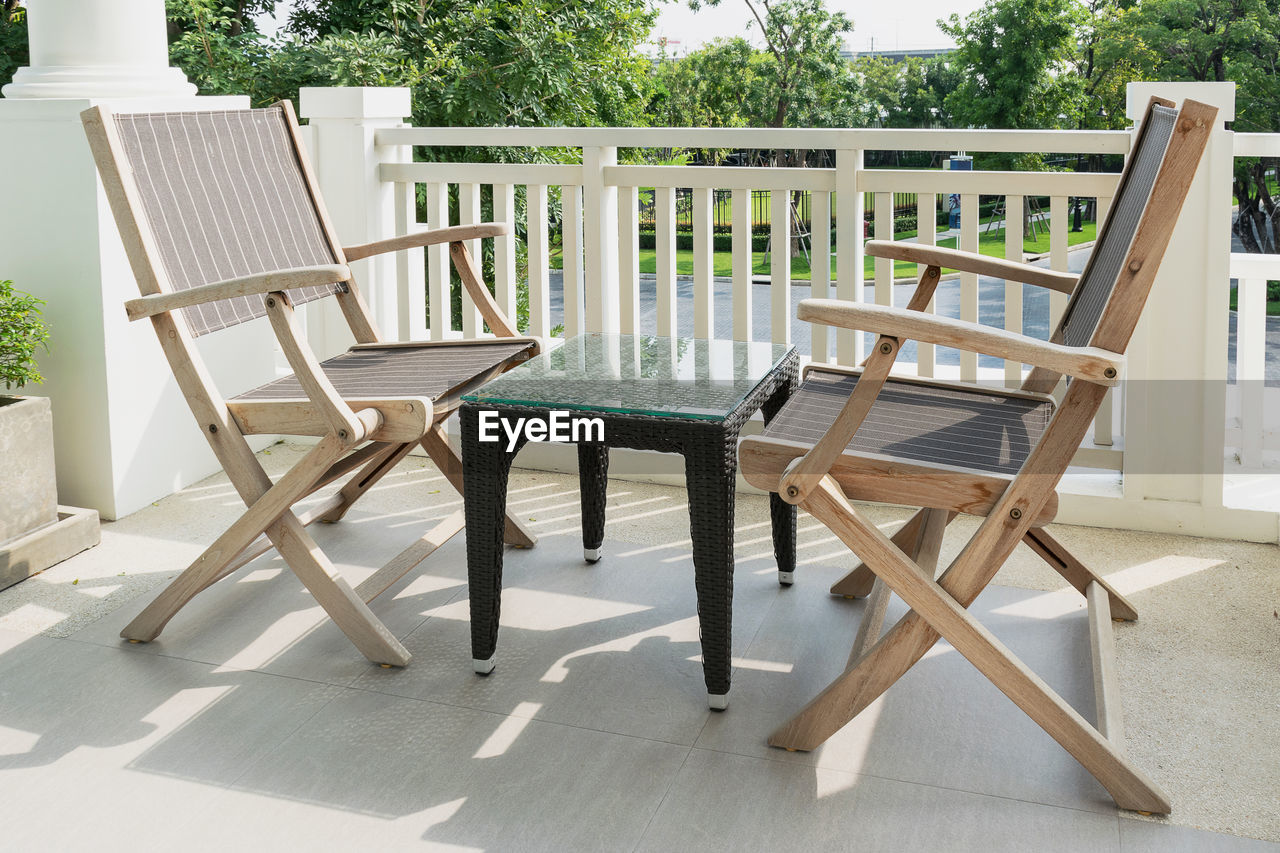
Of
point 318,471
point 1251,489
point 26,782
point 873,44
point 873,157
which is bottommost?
point 26,782

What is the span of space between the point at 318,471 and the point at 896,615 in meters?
1.30

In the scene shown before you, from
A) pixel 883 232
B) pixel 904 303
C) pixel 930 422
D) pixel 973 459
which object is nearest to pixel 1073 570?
pixel 930 422

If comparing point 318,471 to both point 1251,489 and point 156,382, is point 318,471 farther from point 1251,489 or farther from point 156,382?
point 1251,489

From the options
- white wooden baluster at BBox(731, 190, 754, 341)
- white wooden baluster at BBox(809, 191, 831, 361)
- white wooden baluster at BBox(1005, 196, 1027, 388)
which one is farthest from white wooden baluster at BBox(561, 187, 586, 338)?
white wooden baluster at BBox(1005, 196, 1027, 388)

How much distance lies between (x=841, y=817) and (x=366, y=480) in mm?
1616

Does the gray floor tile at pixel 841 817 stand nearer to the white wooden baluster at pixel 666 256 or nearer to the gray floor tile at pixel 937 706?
the gray floor tile at pixel 937 706

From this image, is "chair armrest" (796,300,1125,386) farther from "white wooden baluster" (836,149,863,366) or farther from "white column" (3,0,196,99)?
"white column" (3,0,196,99)

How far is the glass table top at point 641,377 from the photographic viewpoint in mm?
2254

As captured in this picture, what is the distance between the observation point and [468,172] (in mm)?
3801

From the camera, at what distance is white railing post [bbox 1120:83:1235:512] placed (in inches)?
119

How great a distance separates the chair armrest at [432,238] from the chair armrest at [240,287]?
0.70 metres

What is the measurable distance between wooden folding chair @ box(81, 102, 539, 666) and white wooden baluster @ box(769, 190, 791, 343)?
2.64ft

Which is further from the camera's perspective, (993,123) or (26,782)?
(993,123)

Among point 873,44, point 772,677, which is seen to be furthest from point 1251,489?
point 873,44
